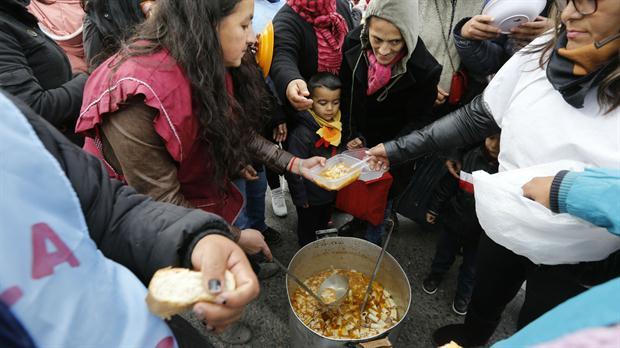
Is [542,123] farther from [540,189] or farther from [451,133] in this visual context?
[451,133]

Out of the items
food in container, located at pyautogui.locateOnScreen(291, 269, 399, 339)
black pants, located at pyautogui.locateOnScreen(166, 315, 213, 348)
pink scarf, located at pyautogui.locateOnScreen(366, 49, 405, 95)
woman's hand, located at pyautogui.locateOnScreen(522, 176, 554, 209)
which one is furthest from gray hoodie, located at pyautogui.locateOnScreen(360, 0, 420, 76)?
black pants, located at pyautogui.locateOnScreen(166, 315, 213, 348)

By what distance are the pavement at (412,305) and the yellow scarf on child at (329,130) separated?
111 centimetres

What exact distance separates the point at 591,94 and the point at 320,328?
65.2 inches

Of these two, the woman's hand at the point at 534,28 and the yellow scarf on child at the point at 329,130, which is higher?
the woman's hand at the point at 534,28

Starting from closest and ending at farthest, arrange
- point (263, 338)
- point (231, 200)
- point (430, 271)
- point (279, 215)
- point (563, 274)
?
→ point (563, 274), point (231, 200), point (263, 338), point (430, 271), point (279, 215)

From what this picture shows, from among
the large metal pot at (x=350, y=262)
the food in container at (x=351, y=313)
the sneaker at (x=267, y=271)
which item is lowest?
the sneaker at (x=267, y=271)

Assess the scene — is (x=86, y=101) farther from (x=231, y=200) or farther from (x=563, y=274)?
(x=563, y=274)

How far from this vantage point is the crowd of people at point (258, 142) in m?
0.66

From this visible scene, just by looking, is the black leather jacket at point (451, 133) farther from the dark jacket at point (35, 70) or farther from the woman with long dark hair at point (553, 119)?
the dark jacket at point (35, 70)

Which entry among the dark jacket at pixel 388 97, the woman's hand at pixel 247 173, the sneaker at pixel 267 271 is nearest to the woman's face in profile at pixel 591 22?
the dark jacket at pixel 388 97

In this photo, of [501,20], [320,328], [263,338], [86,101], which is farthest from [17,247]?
[501,20]

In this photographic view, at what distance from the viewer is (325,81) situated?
2.22 m

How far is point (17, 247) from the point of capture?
599 millimetres

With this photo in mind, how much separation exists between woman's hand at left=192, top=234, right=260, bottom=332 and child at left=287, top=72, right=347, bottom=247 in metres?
1.36
